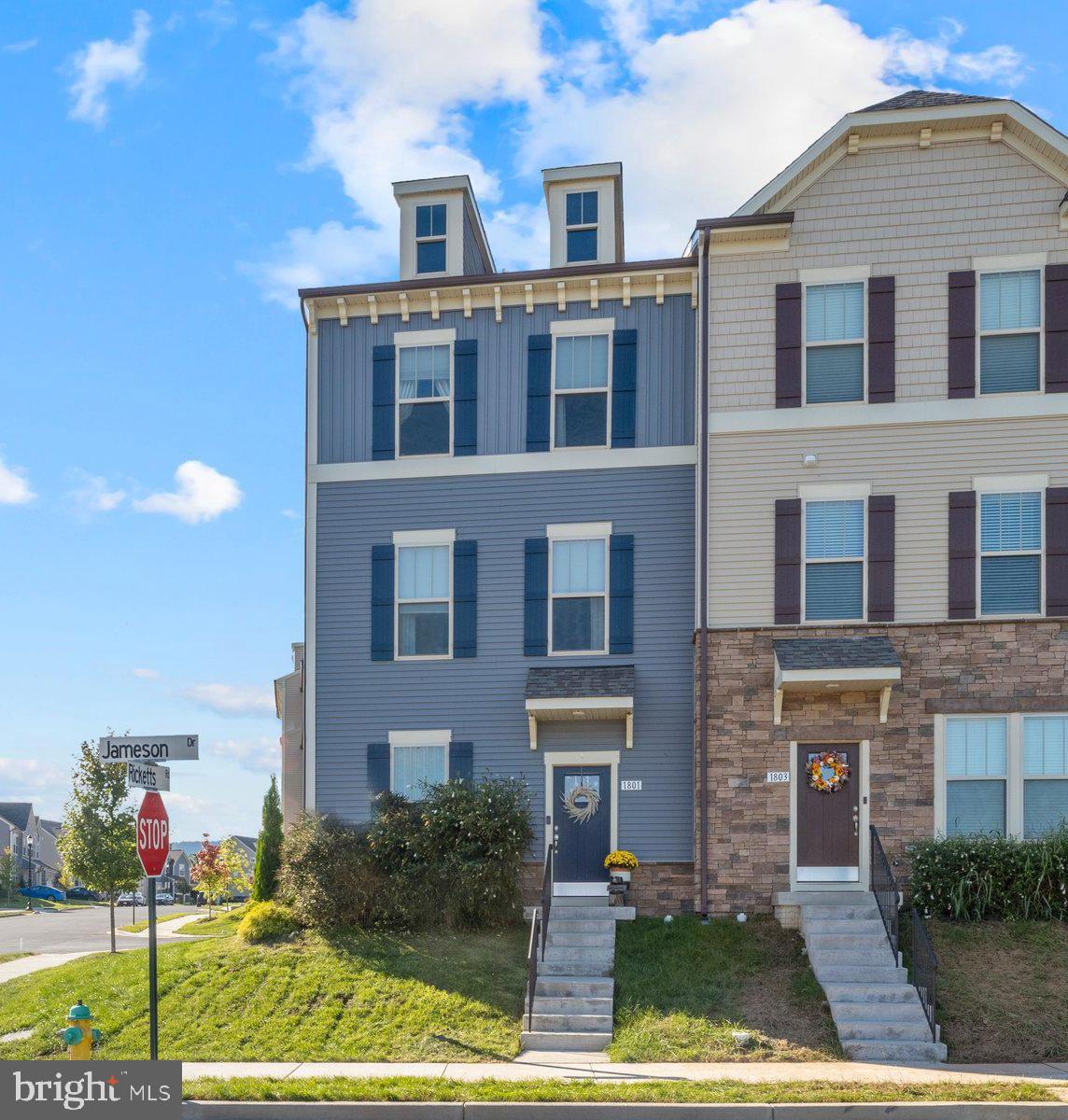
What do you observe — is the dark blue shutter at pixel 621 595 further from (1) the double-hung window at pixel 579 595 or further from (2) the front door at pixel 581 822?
(2) the front door at pixel 581 822

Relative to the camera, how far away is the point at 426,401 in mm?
18969

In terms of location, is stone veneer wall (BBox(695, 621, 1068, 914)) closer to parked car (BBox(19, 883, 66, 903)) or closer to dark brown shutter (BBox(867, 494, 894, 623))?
dark brown shutter (BBox(867, 494, 894, 623))

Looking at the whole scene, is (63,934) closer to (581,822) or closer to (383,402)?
(581,822)

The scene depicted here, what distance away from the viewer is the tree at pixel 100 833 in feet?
77.0

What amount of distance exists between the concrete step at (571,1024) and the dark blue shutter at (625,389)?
8524 millimetres

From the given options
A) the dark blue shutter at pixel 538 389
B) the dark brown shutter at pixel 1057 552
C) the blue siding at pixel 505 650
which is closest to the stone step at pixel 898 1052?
the blue siding at pixel 505 650

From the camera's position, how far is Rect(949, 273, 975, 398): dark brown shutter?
16969 millimetres

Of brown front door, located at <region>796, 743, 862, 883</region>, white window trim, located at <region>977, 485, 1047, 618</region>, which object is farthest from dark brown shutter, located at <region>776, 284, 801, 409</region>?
brown front door, located at <region>796, 743, 862, 883</region>

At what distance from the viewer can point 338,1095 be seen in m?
10.6

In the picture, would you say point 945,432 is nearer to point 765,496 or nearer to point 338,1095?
point 765,496

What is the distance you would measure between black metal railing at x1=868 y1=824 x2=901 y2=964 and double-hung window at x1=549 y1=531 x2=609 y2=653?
4785mm

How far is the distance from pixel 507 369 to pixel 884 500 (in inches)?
236

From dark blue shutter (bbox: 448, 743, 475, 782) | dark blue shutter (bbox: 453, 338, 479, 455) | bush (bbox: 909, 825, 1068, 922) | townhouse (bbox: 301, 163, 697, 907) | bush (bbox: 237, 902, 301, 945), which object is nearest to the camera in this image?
bush (bbox: 909, 825, 1068, 922)

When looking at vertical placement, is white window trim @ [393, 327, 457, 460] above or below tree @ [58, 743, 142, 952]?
above
